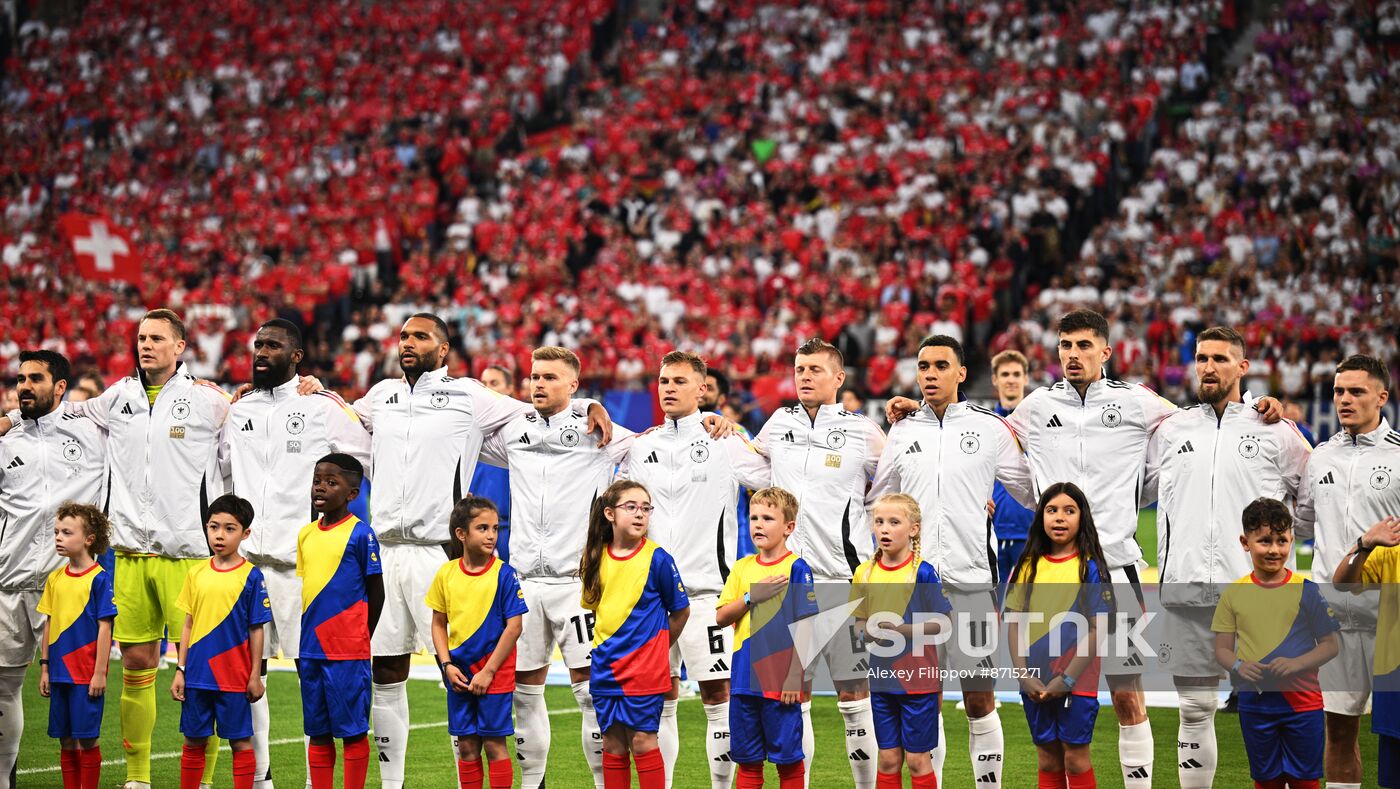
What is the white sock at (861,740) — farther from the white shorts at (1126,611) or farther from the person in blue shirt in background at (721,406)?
the person in blue shirt in background at (721,406)

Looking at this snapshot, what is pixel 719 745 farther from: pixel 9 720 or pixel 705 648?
pixel 9 720

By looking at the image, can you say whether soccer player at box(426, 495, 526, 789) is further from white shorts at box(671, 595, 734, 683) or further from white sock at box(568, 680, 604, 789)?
white shorts at box(671, 595, 734, 683)

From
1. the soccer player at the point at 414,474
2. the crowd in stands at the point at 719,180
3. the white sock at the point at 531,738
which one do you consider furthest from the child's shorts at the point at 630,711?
the crowd in stands at the point at 719,180

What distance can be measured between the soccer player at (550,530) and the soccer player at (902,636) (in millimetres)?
1584

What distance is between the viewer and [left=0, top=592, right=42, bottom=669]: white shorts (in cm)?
870

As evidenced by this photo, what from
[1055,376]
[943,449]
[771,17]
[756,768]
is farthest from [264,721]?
[771,17]

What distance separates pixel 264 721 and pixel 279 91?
99.6 feet

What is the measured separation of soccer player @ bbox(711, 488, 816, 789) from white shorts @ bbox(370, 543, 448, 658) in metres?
1.76

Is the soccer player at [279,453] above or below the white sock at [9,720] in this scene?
above

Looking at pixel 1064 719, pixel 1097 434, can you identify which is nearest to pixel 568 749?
pixel 1064 719

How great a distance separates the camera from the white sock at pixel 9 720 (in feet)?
27.8

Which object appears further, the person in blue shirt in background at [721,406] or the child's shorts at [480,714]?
the person in blue shirt in background at [721,406]

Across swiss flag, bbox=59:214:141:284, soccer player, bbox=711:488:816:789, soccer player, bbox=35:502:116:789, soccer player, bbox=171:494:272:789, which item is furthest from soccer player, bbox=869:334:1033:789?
swiss flag, bbox=59:214:141:284

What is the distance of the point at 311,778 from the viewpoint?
8055 millimetres
